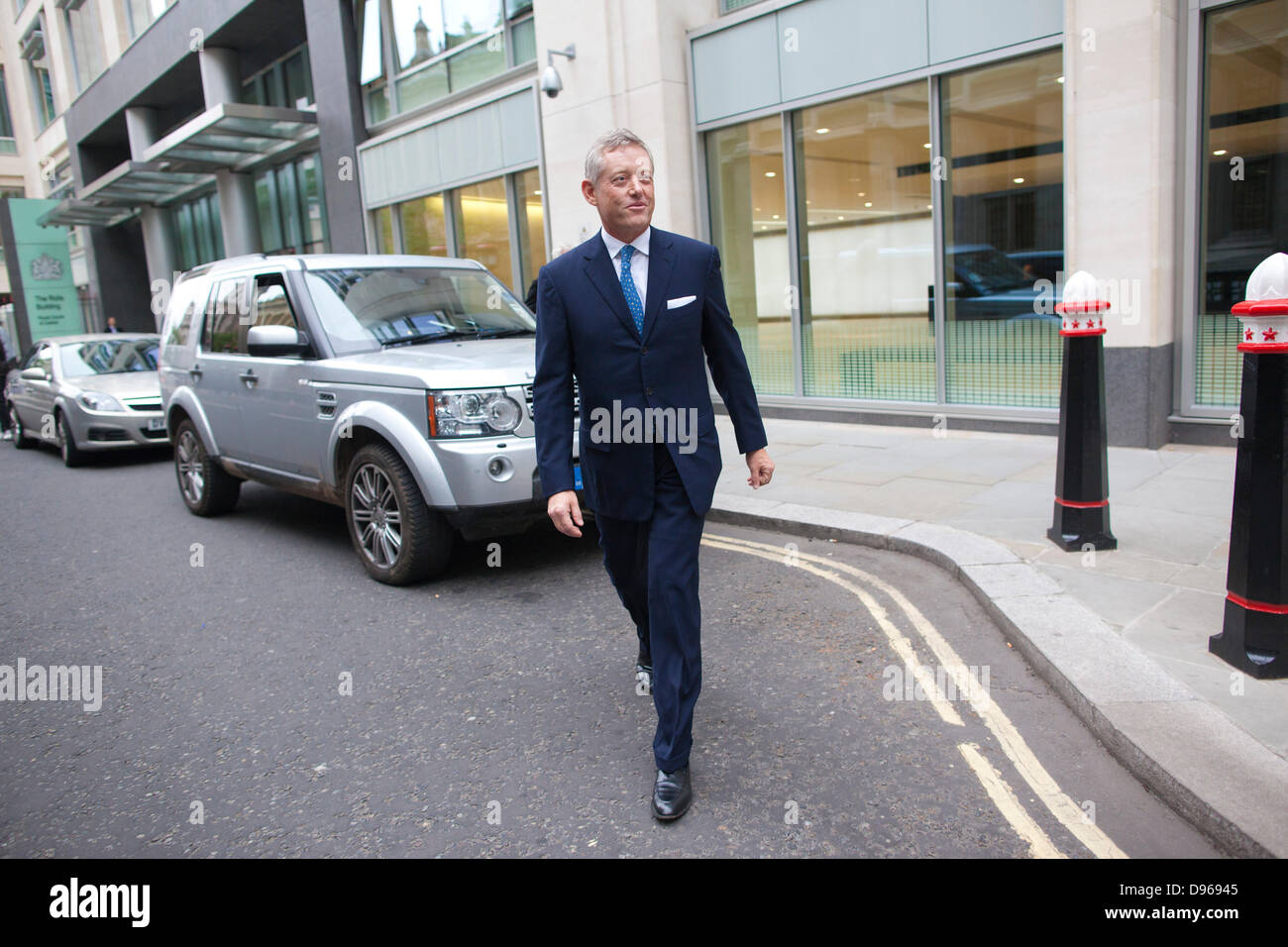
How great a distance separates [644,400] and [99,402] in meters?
10.1

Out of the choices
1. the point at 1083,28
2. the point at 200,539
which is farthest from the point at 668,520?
the point at 1083,28

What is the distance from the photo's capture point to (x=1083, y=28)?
7477 mm

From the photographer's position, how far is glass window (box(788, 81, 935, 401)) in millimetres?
A: 9359

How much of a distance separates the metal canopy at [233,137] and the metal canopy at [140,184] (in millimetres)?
1030

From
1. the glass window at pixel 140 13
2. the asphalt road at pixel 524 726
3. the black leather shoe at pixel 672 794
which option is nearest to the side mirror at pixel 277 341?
the asphalt road at pixel 524 726

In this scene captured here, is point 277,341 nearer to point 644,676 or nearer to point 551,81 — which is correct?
point 644,676

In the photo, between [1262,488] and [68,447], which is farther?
[68,447]

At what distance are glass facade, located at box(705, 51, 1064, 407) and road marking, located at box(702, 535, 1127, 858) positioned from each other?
183 inches

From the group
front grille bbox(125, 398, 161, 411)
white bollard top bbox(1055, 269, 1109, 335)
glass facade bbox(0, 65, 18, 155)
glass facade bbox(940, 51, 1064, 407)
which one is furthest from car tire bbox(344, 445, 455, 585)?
glass facade bbox(0, 65, 18, 155)

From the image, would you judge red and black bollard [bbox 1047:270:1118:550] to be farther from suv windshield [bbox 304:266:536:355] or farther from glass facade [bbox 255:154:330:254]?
glass facade [bbox 255:154:330:254]

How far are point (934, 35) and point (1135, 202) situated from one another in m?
2.60

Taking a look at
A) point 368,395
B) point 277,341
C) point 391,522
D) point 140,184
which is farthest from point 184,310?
point 140,184

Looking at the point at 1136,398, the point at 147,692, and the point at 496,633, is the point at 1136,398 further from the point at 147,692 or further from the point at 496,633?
the point at 147,692

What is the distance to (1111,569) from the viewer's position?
479 centimetres
